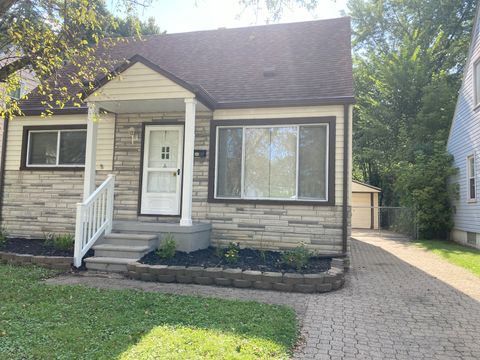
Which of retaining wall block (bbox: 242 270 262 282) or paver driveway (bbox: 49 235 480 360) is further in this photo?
retaining wall block (bbox: 242 270 262 282)

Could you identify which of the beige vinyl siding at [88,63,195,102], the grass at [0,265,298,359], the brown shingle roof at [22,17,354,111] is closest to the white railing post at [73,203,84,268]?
the grass at [0,265,298,359]

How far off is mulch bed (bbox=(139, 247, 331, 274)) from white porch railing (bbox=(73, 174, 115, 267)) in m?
1.19

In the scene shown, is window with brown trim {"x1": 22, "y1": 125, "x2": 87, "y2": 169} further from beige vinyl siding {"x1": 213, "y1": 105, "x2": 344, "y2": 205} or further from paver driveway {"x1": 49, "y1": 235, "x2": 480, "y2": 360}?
paver driveway {"x1": 49, "y1": 235, "x2": 480, "y2": 360}

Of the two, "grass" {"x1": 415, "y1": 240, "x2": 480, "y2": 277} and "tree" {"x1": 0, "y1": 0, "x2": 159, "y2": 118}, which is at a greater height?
"tree" {"x1": 0, "y1": 0, "x2": 159, "y2": 118}

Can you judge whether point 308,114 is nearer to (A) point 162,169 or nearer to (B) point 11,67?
(A) point 162,169

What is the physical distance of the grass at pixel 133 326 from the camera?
324 centimetres

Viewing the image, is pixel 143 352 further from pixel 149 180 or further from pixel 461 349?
pixel 149 180

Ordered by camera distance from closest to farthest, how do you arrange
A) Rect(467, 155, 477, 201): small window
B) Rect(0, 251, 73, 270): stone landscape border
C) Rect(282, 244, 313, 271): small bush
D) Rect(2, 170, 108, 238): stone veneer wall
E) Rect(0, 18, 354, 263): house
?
Rect(282, 244, 313, 271): small bush
Rect(0, 251, 73, 270): stone landscape border
Rect(0, 18, 354, 263): house
Rect(2, 170, 108, 238): stone veneer wall
Rect(467, 155, 477, 201): small window

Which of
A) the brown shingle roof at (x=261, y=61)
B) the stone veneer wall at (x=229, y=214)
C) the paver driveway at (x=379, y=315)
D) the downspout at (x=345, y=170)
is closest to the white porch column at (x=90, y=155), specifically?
the stone veneer wall at (x=229, y=214)

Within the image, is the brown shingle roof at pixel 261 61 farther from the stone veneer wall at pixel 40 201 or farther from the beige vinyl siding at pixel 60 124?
the stone veneer wall at pixel 40 201

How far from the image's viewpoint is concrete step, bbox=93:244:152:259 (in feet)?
21.4

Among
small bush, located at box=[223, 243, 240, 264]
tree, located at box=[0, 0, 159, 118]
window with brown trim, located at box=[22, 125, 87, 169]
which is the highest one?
tree, located at box=[0, 0, 159, 118]

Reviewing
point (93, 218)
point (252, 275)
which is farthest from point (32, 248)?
point (252, 275)

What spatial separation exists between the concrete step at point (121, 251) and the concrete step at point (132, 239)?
119 mm
